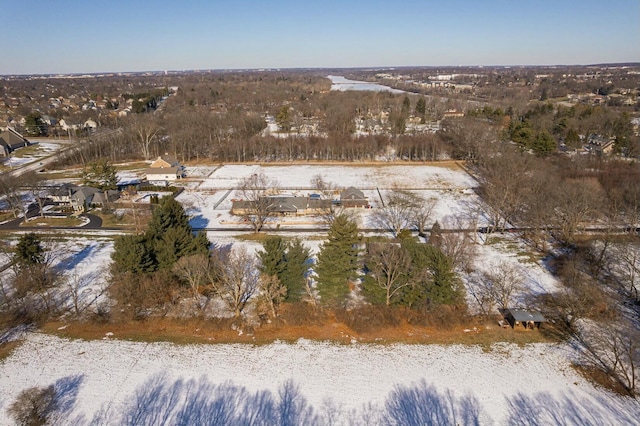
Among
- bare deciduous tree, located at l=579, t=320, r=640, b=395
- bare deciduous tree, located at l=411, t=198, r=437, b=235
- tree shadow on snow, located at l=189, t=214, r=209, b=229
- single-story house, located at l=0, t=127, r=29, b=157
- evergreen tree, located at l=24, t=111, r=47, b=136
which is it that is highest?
evergreen tree, located at l=24, t=111, r=47, b=136

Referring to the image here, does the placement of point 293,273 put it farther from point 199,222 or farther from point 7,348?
point 199,222

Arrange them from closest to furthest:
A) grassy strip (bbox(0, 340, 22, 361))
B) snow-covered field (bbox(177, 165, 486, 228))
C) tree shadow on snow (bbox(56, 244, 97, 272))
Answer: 1. grassy strip (bbox(0, 340, 22, 361))
2. tree shadow on snow (bbox(56, 244, 97, 272))
3. snow-covered field (bbox(177, 165, 486, 228))

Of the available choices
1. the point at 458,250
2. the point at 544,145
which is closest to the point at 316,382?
the point at 458,250

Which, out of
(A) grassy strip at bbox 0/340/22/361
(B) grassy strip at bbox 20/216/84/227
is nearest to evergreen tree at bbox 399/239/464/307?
(A) grassy strip at bbox 0/340/22/361

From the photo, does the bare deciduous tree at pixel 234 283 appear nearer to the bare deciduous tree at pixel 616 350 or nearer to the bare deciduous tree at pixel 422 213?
the bare deciduous tree at pixel 422 213

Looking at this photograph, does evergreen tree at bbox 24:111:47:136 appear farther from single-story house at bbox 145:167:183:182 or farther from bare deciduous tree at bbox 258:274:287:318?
bare deciduous tree at bbox 258:274:287:318

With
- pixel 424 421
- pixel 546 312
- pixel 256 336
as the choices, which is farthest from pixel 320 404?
pixel 546 312

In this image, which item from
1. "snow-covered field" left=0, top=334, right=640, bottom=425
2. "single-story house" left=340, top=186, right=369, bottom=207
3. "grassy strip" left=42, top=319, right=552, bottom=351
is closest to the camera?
"snow-covered field" left=0, top=334, right=640, bottom=425
